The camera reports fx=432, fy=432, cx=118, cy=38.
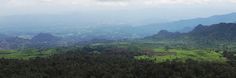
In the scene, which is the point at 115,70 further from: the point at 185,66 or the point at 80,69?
the point at 185,66

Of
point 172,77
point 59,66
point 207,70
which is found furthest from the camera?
point 59,66

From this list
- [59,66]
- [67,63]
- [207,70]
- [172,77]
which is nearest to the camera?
[172,77]

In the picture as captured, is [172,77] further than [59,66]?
No

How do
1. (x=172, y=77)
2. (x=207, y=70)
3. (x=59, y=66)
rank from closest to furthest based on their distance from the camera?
(x=172, y=77)
(x=207, y=70)
(x=59, y=66)

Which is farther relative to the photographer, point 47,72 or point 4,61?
point 4,61

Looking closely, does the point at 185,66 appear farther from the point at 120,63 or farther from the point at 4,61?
the point at 4,61

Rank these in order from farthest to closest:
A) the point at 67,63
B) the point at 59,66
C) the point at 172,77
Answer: the point at 67,63 → the point at 59,66 → the point at 172,77

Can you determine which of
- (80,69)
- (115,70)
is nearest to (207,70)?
(115,70)

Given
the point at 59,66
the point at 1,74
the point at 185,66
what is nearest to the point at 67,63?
the point at 59,66
